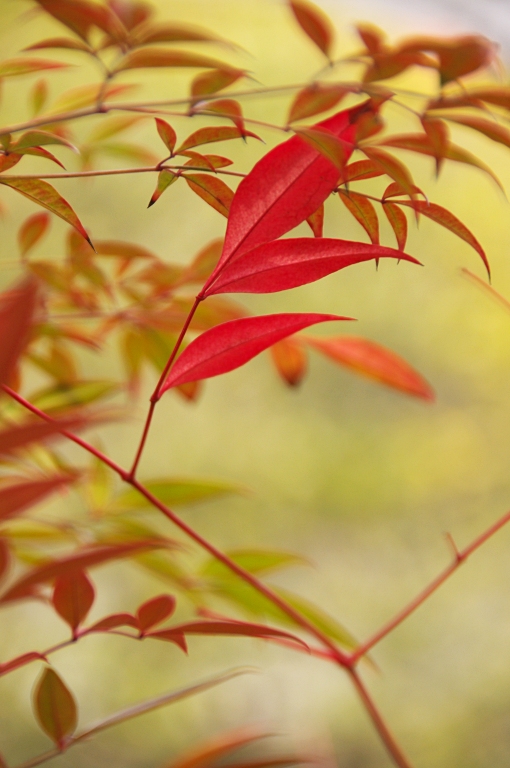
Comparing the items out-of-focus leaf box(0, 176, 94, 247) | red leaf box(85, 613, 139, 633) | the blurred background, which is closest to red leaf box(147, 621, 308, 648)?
red leaf box(85, 613, 139, 633)

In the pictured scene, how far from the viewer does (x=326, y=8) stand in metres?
1.59

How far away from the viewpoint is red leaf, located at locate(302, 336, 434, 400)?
349 mm

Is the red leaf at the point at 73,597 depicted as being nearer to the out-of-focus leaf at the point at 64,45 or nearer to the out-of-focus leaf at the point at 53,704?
the out-of-focus leaf at the point at 53,704

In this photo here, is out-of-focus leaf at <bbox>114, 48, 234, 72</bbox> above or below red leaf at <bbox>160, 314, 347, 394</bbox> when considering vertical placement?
above

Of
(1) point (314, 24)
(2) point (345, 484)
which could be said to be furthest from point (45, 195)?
(2) point (345, 484)

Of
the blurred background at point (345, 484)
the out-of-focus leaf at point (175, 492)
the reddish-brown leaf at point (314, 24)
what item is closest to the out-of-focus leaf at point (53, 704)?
the out-of-focus leaf at point (175, 492)

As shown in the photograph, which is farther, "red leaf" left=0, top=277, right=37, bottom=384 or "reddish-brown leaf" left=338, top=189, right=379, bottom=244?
"reddish-brown leaf" left=338, top=189, right=379, bottom=244

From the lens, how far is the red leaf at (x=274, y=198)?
0.19 metres

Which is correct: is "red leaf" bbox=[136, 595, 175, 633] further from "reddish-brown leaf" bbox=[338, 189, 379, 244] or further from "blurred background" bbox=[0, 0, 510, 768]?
"blurred background" bbox=[0, 0, 510, 768]

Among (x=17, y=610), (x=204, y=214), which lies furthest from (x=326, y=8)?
(x=17, y=610)

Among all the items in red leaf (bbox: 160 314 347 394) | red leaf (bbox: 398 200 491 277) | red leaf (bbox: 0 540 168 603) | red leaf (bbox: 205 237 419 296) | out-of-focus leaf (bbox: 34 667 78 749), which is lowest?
out-of-focus leaf (bbox: 34 667 78 749)

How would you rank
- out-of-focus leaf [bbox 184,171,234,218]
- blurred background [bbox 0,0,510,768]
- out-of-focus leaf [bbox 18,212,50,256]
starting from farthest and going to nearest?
blurred background [bbox 0,0,510,768] < out-of-focus leaf [bbox 18,212,50,256] < out-of-focus leaf [bbox 184,171,234,218]

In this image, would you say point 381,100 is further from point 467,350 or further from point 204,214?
point 204,214

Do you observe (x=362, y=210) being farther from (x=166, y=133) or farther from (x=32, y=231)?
(x=32, y=231)
